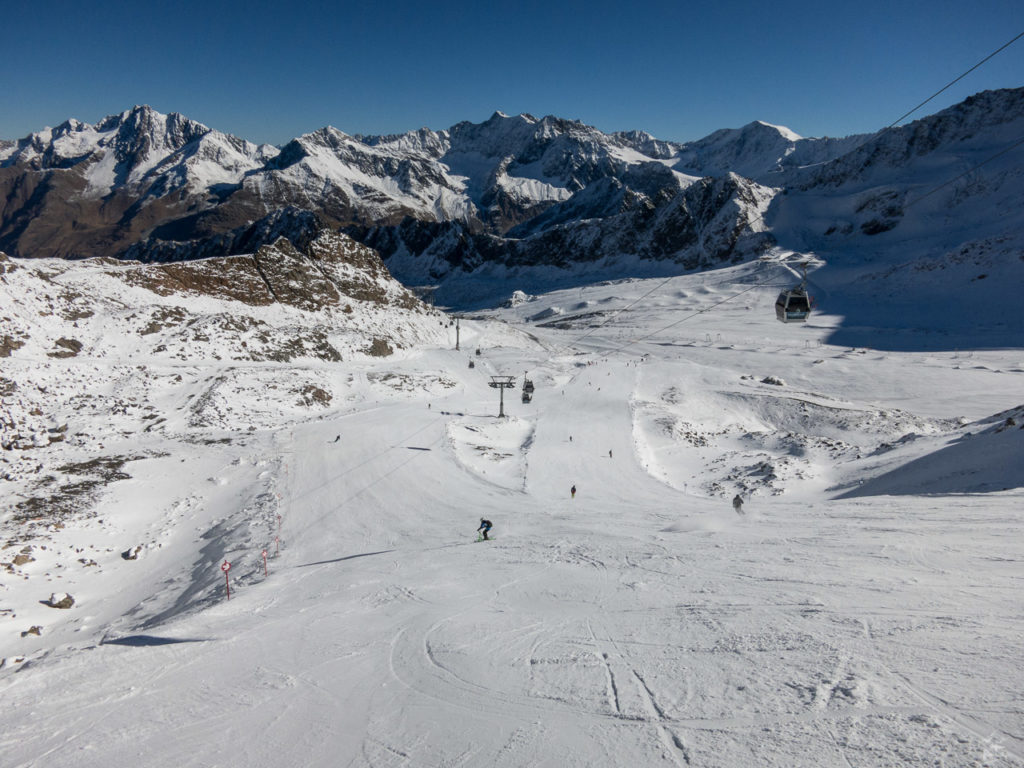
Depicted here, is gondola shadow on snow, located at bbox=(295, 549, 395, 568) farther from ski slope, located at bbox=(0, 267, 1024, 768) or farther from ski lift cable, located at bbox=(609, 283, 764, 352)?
ski lift cable, located at bbox=(609, 283, 764, 352)

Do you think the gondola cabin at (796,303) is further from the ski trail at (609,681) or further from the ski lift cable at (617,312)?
the ski lift cable at (617,312)

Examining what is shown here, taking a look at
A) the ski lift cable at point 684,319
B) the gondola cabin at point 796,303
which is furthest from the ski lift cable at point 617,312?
the gondola cabin at point 796,303

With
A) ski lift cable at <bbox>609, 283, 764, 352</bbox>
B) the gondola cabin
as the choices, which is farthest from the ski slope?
ski lift cable at <bbox>609, 283, 764, 352</bbox>

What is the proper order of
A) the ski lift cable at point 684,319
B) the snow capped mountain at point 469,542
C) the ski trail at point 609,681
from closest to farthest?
the snow capped mountain at point 469,542 < the ski trail at point 609,681 < the ski lift cable at point 684,319

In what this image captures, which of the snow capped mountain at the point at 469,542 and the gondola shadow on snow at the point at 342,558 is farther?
the gondola shadow on snow at the point at 342,558

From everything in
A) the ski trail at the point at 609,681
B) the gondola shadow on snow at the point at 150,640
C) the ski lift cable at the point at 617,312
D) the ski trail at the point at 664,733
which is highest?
the ski lift cable at the point at 617,312

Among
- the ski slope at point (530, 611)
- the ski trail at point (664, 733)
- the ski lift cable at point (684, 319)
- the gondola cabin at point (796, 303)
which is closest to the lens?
the ski trail at point (664, 733)

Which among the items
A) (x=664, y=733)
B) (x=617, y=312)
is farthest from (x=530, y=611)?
(x=617, y=312)

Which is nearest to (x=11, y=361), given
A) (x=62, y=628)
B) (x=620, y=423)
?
(x=62, y=628)

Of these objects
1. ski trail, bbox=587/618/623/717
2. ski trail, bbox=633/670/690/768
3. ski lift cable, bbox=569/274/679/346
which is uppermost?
ski lift cable, bbox=569/274/679/346

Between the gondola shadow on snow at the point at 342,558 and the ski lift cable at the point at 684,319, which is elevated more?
the ski lift cable at the point at 684,319
